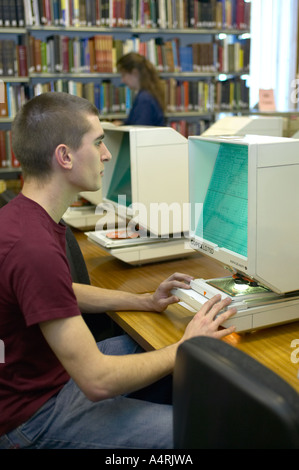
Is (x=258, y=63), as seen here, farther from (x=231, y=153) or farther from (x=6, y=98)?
(x=231, y=153)

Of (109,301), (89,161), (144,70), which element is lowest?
(109,301)

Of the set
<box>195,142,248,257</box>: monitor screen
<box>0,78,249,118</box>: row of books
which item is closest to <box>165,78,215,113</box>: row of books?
<box>0,78,249,118</box>: row of books

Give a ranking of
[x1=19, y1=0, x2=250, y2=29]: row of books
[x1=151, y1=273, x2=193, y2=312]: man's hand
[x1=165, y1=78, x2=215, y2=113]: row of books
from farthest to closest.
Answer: [x1=165, y1=78, x2=215, y2=113]: row of books < [x1=19, y1=0, x2=250, y2=29]: row of books < [x1=151, y1=273, x2=193, y2=312]: man's hand

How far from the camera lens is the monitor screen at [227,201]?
1354 millimetres

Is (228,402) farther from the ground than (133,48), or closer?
closer

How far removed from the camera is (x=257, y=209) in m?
1.27

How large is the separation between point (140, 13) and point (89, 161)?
3991 millimetres

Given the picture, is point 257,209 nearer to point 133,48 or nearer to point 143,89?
point 143,89

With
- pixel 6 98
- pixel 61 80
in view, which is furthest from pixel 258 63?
pixel 6 98

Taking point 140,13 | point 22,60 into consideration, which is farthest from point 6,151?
point 140,13

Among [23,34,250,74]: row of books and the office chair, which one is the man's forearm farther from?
[23,34,250,74]: row of books

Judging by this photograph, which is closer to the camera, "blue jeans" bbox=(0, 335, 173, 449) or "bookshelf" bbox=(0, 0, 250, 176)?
"blue jeans" bbox=(0, 335, 173, 449)

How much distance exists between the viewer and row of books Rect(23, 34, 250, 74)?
14.8 feet

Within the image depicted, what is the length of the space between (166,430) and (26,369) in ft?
1.10
